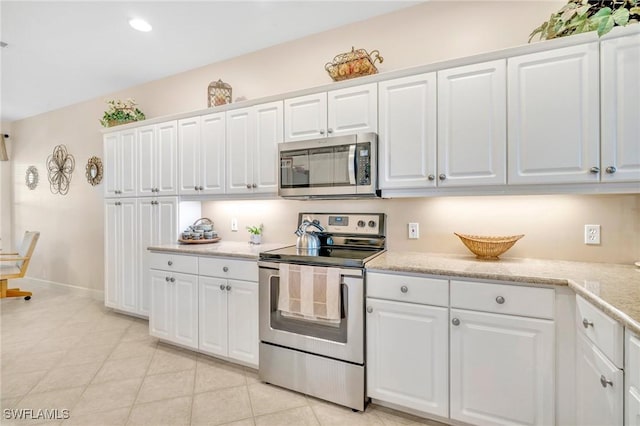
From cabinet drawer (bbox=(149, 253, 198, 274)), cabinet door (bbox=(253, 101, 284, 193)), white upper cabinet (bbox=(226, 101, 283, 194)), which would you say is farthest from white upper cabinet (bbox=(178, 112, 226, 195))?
cabinet drawer (bbox=(149, 253, 198, 274))

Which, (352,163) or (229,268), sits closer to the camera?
(352,163)

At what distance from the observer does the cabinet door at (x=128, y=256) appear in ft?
11.2

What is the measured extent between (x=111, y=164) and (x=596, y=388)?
4473mm

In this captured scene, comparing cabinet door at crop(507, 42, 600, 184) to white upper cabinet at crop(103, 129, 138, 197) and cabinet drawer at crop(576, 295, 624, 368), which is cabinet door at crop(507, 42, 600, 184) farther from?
white upper cabinet at crop(103, 129, 138, 197)

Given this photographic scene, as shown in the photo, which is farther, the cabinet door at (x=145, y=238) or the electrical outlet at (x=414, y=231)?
the cabinet door at (x=145, y=238)

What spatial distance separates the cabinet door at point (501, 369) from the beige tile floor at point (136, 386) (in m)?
0.38

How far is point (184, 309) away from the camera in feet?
8.83

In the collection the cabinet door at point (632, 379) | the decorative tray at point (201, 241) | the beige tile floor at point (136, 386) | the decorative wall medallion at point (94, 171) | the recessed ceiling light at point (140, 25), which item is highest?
the recessed ceiling light at point (140, 25)

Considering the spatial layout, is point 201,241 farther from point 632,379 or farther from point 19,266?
point 19,266

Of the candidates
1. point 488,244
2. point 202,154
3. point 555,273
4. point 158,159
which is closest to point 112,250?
point 158,159

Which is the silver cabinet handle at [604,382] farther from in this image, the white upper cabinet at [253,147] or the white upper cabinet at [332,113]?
the white upper cabinet at [253,147]

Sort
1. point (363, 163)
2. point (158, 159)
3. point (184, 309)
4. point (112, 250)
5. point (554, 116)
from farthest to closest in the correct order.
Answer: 1. point (112, 250)
2. point (158, 159)
3. point (184, 309)
4. point (363, 163)
5. point (554, 116)

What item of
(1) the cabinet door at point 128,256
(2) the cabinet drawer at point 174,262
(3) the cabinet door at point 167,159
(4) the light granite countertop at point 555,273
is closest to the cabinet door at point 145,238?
(1) the cabinet door at point 128,256

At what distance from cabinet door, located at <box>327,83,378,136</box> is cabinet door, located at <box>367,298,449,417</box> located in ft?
4.01
